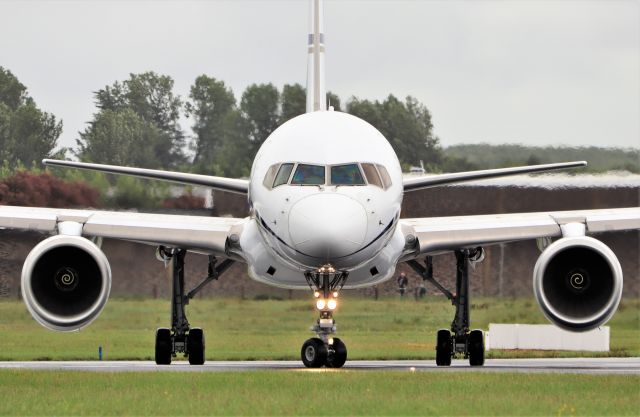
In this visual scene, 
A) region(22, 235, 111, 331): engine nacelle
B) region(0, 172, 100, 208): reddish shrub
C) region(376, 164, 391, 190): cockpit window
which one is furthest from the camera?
region(0, 172, 100, 208): reddish shrub

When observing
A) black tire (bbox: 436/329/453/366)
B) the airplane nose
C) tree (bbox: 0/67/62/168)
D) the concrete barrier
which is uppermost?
tree (bbox: 0/67/62/168)

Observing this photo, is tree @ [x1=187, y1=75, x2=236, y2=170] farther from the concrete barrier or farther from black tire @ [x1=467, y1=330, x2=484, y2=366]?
black tire @ [x1=467, y1=330, x2=484, y2=366]

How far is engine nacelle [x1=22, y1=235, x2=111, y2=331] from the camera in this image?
2344 cm

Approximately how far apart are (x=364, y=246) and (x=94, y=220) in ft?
18.8

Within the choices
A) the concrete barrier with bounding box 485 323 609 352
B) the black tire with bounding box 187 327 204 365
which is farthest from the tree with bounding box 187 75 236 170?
the black tire with bounding box 187 327 204 365

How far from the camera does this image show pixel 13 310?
120 feet

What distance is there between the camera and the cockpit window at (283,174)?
22719mm

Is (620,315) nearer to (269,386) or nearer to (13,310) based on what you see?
(13,310)

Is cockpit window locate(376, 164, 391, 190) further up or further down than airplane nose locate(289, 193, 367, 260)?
further up

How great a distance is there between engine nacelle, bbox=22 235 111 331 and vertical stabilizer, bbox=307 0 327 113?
670 cm

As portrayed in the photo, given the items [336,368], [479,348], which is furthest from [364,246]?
[479,348]

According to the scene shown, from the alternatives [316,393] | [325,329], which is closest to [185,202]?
[325,329]

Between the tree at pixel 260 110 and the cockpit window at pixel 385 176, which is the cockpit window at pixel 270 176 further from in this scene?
the tree at pixel 260 110

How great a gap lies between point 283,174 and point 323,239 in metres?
1.72
